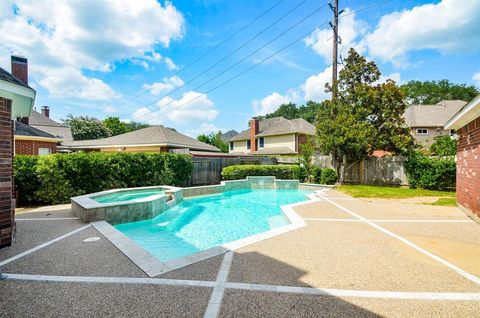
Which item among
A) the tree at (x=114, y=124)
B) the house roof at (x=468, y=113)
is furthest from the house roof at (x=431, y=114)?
the tree at (x=114, y=124)

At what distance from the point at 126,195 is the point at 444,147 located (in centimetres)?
1974

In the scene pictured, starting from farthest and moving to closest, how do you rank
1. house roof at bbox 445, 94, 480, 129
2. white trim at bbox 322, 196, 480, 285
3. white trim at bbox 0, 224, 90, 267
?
house roof at bbox 445, 94, 480, 129 < white trim at bbox 0, 224, 90, 267 < white trim at bbox 322, 196, 480, 285

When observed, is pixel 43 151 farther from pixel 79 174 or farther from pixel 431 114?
pixel 431 114

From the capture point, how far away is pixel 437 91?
49.7 meters

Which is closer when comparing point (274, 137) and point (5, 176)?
point (5, 176)

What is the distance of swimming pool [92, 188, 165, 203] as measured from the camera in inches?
386

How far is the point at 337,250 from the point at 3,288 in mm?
5172

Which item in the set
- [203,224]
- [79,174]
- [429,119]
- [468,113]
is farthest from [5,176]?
[429,119]

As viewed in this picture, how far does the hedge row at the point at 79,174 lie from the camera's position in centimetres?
959

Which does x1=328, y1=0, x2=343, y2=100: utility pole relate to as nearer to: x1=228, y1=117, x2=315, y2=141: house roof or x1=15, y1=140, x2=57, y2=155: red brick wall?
x1=228, y1=117, x2=315, y2=141: house roof

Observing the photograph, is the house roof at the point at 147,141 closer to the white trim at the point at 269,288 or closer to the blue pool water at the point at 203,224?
the blue pool water at the point at 203,224

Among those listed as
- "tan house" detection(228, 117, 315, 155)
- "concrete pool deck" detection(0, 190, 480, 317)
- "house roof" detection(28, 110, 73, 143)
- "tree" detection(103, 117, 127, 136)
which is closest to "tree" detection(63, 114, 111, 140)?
"tree" detection(103, 117, 127, 136)

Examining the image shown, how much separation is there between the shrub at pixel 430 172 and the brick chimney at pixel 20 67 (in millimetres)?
27909

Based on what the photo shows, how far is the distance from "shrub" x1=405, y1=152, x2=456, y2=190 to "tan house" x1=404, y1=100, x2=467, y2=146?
1824 centimetres
